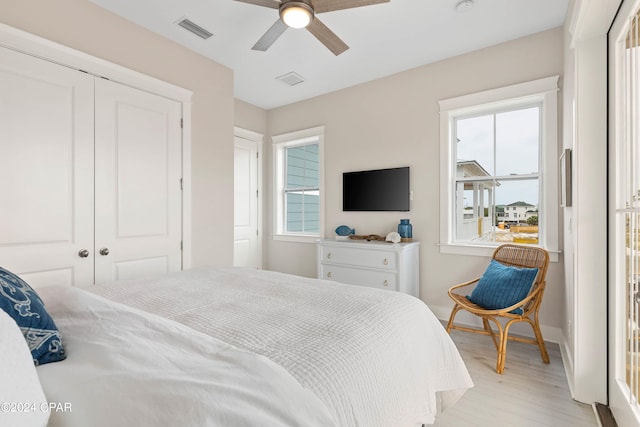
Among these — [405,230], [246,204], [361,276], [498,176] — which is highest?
[498,176]

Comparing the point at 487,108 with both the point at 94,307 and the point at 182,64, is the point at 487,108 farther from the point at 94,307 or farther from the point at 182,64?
the point at 94,307

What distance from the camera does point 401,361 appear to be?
1.13m

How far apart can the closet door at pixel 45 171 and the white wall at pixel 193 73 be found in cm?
31

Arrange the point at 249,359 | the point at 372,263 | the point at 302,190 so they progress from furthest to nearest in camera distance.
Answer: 1. the point at 302,190
2. the point at 372,263
3. the point at 249,359

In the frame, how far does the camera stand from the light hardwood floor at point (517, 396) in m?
1.77

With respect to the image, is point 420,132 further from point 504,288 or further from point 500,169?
point 504,288

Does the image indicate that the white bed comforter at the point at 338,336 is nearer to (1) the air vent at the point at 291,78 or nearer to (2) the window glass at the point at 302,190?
(1) the air vent at the point at 291,78

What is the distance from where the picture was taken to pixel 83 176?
2404mm

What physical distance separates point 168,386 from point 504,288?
260 cm

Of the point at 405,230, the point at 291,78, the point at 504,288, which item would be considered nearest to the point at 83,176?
the point at 291,78

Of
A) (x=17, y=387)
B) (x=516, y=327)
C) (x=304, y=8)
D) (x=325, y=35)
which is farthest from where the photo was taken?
(x=516, y=327)

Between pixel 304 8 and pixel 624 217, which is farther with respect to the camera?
pixel 304 8

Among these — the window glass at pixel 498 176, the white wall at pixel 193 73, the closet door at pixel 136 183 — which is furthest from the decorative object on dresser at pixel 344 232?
the closet door at pixel 136 183

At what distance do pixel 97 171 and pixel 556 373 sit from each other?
3.82 m
